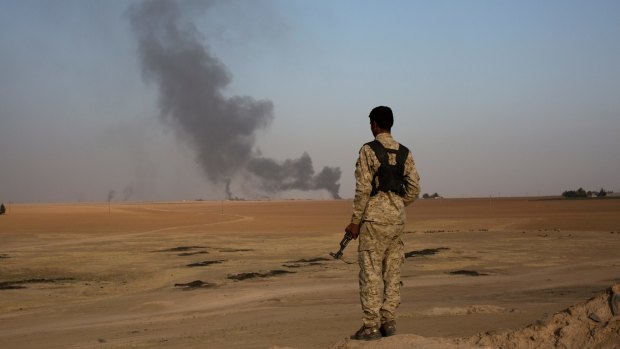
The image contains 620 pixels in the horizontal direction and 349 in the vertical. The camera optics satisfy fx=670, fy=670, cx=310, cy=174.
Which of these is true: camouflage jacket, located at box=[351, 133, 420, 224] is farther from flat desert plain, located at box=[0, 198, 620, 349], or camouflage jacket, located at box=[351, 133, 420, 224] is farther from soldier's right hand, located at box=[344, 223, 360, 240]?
flat desert plain, located at box=[0, 198, 620, 349]

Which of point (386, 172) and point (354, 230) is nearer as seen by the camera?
point (354, 230)

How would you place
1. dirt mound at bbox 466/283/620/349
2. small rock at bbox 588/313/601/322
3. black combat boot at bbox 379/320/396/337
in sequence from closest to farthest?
dirt mound at bbox 466/283/620/349
small rock at bbox 588/313/601/322
black combat boot at bbox 379/320/396/337

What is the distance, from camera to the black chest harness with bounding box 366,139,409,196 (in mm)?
7090

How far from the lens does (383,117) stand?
7.33 m

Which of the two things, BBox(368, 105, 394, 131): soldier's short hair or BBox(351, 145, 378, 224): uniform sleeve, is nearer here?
BBox(351, 145, 378, 224): uniform sleeve

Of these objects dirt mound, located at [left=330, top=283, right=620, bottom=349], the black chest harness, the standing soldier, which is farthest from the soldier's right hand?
dirt mound, located at [left=330, top=283, right=620, bottom=349]

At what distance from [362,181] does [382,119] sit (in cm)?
78

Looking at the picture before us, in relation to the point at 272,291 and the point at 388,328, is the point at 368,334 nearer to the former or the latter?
the point at 388,328

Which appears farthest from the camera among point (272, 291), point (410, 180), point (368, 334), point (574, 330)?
point (272, 291)

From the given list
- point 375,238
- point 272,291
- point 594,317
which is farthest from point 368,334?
point 272,291

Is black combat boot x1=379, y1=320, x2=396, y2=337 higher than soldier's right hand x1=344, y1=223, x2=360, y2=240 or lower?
lower

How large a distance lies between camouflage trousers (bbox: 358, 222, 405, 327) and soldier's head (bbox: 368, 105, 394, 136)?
1.07m

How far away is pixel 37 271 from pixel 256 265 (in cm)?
665

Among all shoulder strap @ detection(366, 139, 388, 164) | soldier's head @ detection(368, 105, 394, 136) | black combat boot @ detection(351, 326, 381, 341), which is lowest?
black combat boot @ detection(351, 326, 381, 341)
